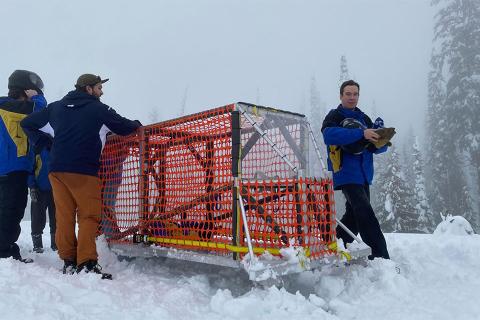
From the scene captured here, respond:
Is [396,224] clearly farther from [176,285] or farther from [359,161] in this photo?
[176,285]

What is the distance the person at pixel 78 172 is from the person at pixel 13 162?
2.29 ft

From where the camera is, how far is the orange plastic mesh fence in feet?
12.1

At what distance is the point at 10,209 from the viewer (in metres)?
4.57

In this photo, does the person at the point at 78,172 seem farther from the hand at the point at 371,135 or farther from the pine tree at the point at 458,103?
the pine tree at the point at 458,103

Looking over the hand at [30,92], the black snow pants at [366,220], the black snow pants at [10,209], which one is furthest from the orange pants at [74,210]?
the black snow pants at [366,220]

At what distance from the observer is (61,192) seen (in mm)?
4156

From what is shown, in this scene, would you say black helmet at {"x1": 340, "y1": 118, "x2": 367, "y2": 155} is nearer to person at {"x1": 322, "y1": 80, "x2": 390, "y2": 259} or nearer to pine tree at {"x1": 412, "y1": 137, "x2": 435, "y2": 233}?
person at {"x1": 322, "y1": 80, "x2": 390, "y2": 259}

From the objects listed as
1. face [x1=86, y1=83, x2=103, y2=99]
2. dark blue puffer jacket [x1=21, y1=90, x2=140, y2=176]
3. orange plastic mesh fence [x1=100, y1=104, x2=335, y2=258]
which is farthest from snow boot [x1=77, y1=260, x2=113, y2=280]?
face [x1=86, y1=83, x2=103, y2=99]

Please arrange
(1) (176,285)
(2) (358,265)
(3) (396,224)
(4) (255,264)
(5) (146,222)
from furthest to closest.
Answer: (3) (396,224)
(5) (146,222)
(2) (358,265)
(1) (176,285)
(4) (255,264)

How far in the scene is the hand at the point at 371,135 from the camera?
418 centimetres

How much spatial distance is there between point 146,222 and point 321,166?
1.97 meters

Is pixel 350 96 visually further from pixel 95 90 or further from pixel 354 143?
pixel 95 90

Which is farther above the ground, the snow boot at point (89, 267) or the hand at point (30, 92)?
the hand at point (30, 92)

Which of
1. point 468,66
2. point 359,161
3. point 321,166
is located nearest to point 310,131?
point 321,166
